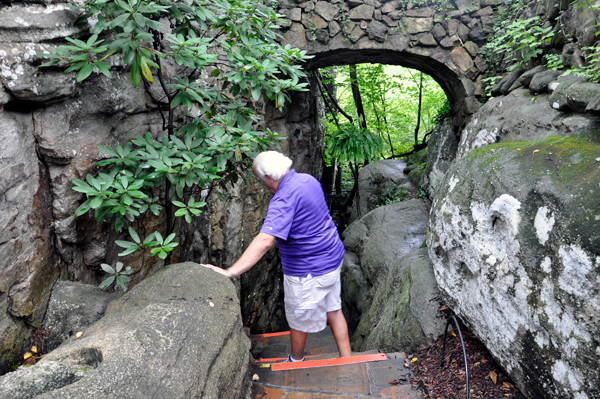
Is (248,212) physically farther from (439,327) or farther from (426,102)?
(426,102)

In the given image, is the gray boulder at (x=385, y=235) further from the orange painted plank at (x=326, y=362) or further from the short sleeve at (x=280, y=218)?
the short sleeve at (x=280, y=218)

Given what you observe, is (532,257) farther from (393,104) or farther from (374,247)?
(393,104)

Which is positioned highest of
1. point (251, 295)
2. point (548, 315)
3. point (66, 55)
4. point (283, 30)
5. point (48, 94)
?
point (283, 30)

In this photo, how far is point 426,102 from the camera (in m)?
11.8

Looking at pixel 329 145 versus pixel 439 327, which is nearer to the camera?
pixel 439 327

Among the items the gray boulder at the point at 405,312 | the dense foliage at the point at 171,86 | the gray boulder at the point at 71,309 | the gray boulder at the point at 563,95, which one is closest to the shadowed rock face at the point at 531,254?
the gray boulder at the point at 563,95

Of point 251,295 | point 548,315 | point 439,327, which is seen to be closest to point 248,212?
point 251,295

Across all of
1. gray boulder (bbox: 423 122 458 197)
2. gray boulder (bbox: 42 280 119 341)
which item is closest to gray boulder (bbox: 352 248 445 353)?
gray boulder (bbox: 42 280 119 341)

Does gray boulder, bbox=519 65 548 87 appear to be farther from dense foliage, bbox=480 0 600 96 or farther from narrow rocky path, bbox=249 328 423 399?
narrow rocky path, bbox=249 328 423 399

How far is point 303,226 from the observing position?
2.69 m

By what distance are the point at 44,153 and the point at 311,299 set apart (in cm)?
205

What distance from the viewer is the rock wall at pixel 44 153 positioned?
206 centimetres

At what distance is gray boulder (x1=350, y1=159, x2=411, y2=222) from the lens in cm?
936

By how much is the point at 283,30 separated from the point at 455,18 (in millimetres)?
2894
